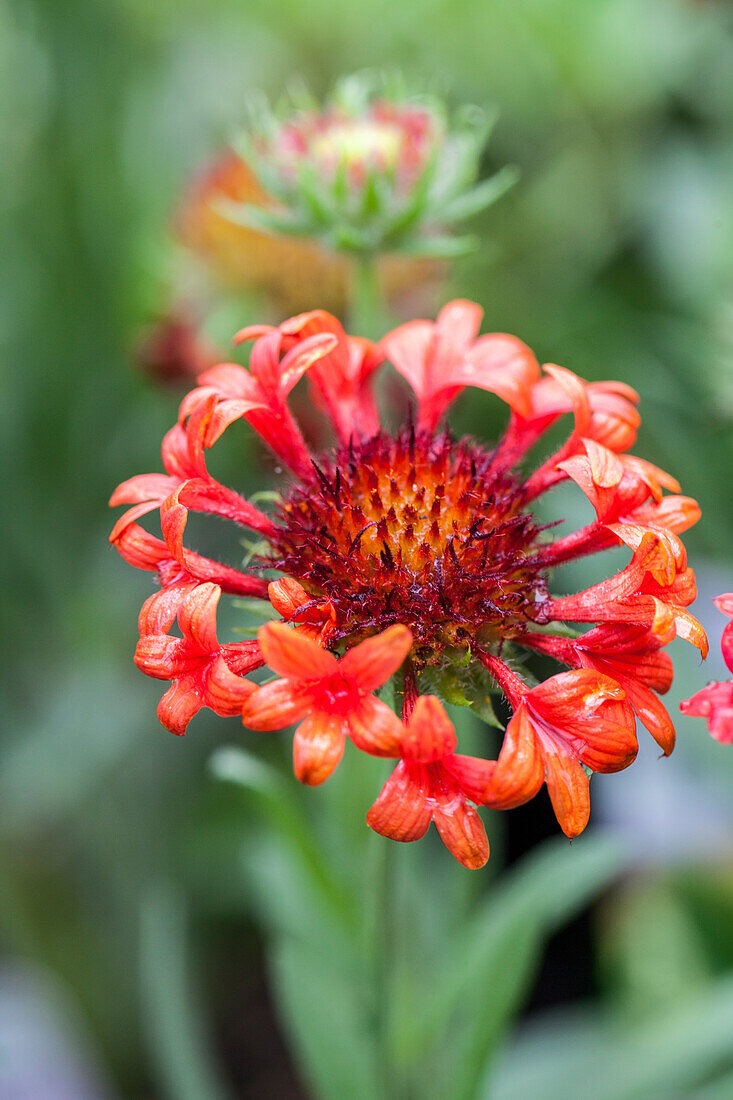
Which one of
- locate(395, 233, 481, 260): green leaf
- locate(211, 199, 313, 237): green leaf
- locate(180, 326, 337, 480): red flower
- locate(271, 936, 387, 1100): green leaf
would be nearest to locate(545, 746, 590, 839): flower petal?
locate(180, 326, 337, 480): red flower

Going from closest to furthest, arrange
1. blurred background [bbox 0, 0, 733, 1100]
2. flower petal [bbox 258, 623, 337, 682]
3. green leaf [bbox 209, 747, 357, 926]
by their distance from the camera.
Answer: flower petal [bbox 258, 623, 337, 682], green leaf [bbox 209, 747, 357, 926], blurred background [bbox 0, 0, 733, 1100]

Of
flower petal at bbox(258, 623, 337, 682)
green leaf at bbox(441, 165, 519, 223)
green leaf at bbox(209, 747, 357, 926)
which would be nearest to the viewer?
flower petal at bbox(258, 623, 337, 682)

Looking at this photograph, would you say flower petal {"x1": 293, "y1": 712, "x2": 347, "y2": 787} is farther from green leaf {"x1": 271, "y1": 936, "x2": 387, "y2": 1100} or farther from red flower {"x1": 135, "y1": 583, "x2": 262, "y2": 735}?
green leaf {"x1": 271, "y1": 936, "x2": 387, "y2": 1100}

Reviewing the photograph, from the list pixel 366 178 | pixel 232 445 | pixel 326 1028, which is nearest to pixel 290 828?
pixel 326 1028

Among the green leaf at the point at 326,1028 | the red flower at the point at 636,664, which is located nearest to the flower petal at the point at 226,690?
the red flower at the point at 636,664

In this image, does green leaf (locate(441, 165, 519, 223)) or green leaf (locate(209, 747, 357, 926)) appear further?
green leaf (locate(441, 165, 519, 223))

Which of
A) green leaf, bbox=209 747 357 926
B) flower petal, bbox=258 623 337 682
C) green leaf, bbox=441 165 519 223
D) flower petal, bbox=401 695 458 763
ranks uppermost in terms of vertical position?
green leaf, bbox=441 165 519 223

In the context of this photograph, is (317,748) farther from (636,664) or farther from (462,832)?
(636,664)

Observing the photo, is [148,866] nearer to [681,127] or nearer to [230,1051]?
[230,1051]
